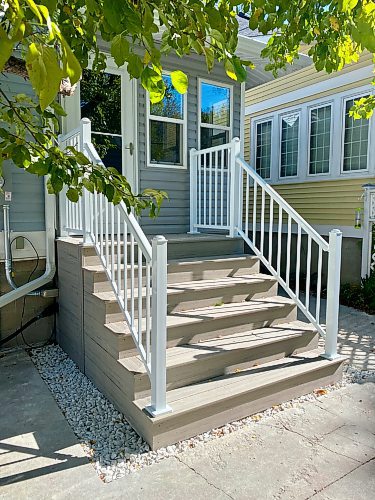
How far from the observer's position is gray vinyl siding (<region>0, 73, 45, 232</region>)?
Answer: 416cm

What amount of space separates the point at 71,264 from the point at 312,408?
8.44 ft

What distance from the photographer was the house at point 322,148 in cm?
667

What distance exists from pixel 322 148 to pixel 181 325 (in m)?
5.69

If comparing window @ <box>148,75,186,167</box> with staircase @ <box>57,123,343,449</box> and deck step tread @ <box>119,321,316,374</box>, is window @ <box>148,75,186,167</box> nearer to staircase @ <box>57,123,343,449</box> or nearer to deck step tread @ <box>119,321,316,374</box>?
staircase @ <box>57,123,343,449</box>

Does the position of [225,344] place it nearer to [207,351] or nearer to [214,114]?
[207,351]

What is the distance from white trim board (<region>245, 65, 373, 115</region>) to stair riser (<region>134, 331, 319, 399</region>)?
519 centimetres

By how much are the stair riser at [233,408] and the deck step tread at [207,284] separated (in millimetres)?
1102

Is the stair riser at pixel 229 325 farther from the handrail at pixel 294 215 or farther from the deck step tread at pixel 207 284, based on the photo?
the handrail at pixel 294 215

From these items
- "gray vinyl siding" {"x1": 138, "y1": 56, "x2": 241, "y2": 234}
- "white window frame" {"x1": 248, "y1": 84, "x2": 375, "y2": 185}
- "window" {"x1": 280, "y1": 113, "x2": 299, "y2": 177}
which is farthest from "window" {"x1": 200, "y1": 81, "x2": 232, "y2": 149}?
"window" {"x1": 280, "y1": 113, "x2": 299, "y2": 177}

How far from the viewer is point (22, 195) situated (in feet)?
13.9

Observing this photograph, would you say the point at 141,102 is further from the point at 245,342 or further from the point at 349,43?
the point at 245,342

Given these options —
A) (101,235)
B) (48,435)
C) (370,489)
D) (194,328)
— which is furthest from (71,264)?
(370,489)

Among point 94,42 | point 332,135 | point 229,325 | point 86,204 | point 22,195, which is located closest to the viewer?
point 94,42

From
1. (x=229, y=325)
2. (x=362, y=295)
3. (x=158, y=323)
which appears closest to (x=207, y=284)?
(x=229, y=325)
